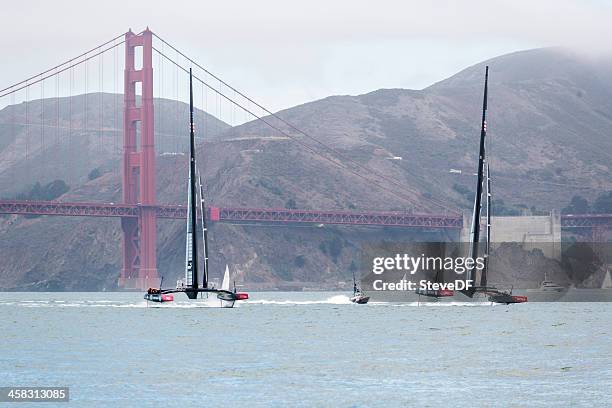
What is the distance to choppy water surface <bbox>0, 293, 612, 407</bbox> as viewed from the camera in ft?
119

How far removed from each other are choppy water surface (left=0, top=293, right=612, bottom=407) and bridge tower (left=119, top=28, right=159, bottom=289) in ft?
222

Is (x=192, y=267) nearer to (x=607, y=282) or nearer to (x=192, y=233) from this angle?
(x=192, y=233)

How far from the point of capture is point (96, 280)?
186375 millimetres

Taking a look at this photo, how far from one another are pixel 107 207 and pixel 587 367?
10182 centimetres

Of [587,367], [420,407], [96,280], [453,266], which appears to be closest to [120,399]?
[420,407]

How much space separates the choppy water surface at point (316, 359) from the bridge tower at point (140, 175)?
→ 67.7 metres

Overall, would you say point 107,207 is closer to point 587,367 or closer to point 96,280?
point 96,280

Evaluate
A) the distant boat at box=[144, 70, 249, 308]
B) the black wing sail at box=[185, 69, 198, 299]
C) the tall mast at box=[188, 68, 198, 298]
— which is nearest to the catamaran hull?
the distant boat at box=[144, 70, 249, 308]

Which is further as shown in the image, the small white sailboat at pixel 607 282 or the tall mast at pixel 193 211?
the small white sailboat at pixel 607 282

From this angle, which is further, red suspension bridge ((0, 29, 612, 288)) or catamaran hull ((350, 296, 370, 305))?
red suspension bridge ((0, 29, 612, 288))

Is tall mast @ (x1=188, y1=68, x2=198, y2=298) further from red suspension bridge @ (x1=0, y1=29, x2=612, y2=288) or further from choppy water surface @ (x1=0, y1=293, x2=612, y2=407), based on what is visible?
red suspension bridge @ (x1=0, y1=29, x2=612, y2=288)

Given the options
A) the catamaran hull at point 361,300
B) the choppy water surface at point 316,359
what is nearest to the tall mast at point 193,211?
the choppy water surface at point 316,359

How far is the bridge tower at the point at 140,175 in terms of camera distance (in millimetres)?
144250

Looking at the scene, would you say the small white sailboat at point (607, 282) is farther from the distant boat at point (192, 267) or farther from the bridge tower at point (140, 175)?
the distant boat at point (192, 267)
